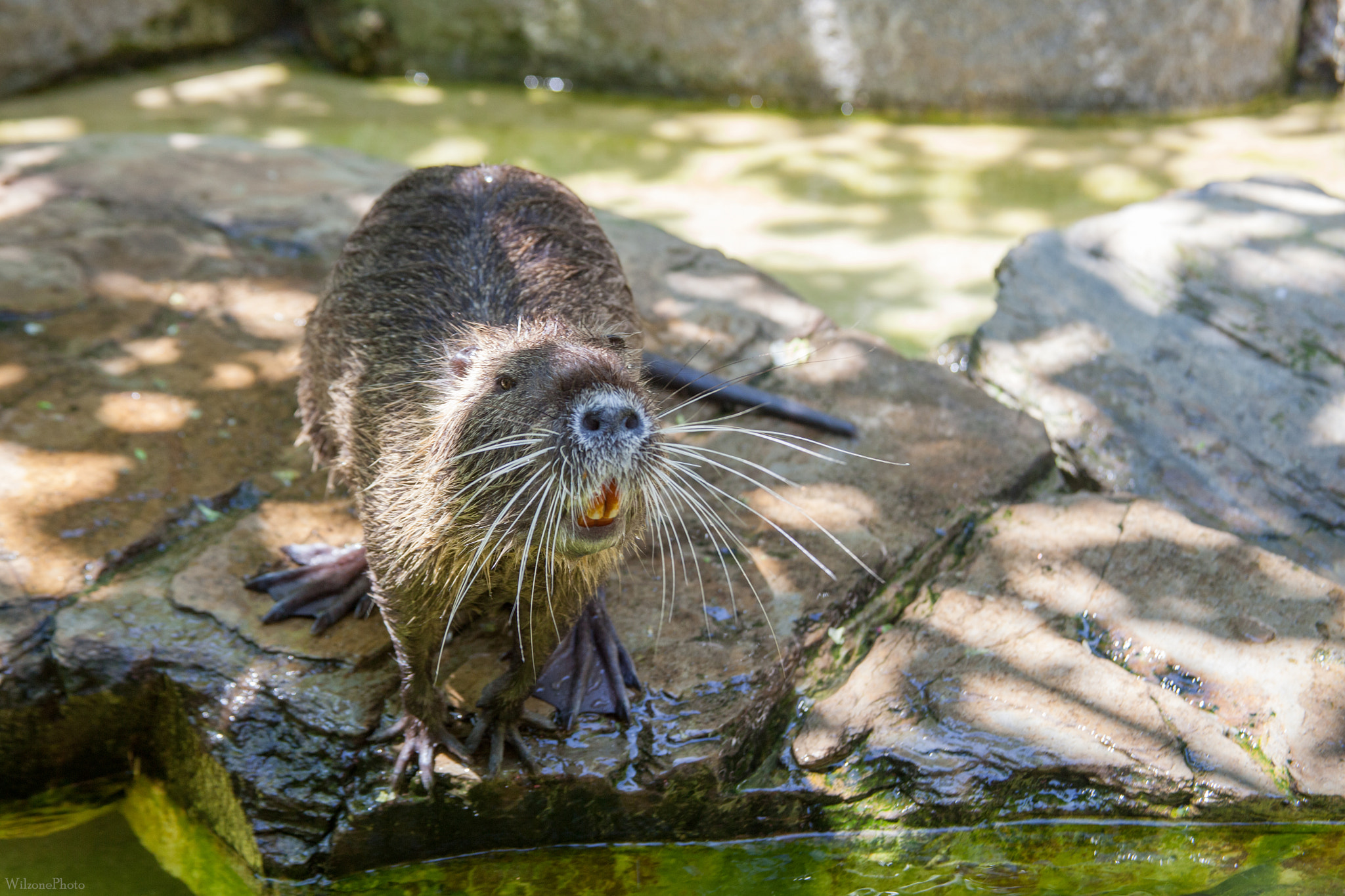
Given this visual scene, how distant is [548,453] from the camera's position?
2.14m

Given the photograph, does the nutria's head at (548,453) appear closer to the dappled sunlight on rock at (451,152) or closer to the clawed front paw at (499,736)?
the clawed front paw at (499,736)

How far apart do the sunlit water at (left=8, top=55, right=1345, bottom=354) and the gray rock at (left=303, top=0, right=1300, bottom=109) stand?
176 millimetres

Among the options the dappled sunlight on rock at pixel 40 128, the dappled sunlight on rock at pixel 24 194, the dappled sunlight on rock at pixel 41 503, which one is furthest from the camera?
the dappled sunlight on rock at pixel 40 128

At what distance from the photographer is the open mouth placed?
213 centimetres

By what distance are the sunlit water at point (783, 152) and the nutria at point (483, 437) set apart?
245 centimetres

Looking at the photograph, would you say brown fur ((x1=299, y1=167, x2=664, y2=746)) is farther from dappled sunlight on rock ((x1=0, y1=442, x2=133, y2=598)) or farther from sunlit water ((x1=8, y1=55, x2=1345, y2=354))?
sunlit water ((x1=8, y1=55, x2=1345, y2=354))

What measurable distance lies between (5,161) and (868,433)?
367 centimetres

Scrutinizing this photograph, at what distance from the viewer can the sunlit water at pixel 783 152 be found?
5.74 meters

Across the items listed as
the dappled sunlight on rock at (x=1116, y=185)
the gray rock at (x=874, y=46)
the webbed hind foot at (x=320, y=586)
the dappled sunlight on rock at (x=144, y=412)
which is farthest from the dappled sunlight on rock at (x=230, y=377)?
the dappled sunlight on rock at (x=1116, y=185)

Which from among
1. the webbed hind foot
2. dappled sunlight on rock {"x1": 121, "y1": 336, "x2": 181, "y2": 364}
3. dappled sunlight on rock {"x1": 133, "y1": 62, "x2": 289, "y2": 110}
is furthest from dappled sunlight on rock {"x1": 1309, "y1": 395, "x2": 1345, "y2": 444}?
dappled sunlight on rock {"x1": 133, "y1": 62, "x2": 289, "y2": 110}

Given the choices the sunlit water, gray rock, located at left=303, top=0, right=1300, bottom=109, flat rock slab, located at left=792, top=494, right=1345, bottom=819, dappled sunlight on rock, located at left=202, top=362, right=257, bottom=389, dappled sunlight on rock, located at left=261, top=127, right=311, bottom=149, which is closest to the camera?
flat rock slab, located at left=792, top=494, right=1345, bottom=819

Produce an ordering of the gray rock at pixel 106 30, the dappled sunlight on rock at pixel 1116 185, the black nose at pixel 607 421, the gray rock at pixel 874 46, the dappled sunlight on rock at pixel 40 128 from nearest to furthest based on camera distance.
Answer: the black nose at pixel 607 421, the dappled sunlight on rock at pixel 1116 185, the dappled sunlight on rock at pixel 40 128, the gray rock at pixel 106 30, the gray rock at pixel 874 46

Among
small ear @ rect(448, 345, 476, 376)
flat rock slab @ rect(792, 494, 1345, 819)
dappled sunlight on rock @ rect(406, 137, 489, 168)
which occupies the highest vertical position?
small ear @ rect(448, 345, 476, 376)

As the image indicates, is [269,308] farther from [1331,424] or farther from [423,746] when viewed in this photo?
[1331,424]
